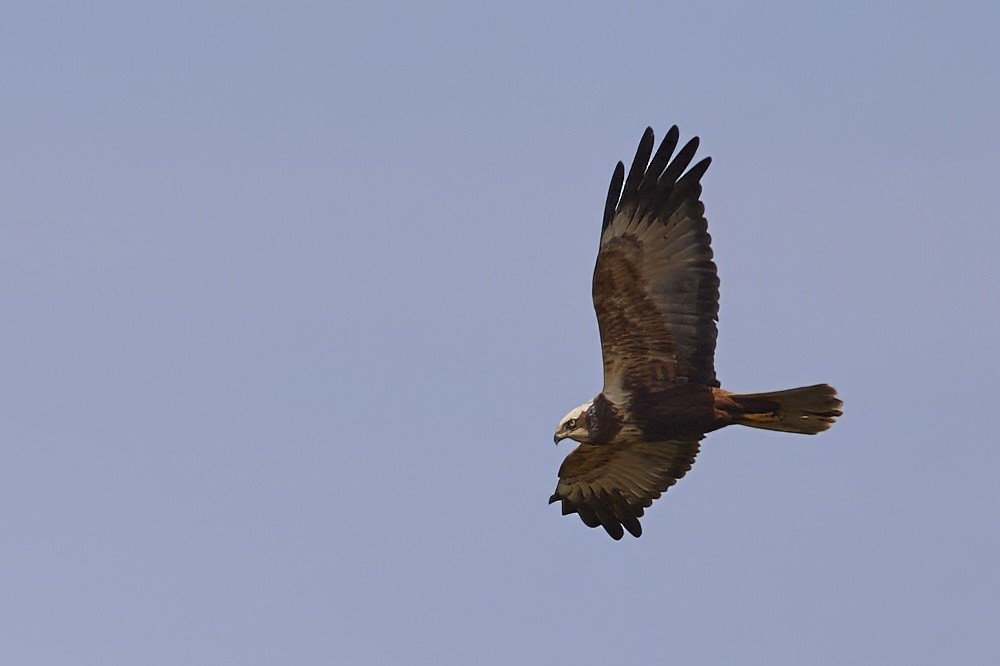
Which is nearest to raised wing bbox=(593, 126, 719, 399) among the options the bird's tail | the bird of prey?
the bird of prey

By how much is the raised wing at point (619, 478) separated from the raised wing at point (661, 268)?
1.16 m

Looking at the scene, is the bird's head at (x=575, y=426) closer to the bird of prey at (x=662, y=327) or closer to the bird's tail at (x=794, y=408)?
the bird of prey at (x=662, y=327)

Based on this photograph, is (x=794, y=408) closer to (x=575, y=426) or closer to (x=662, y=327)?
(x=662, y=327)

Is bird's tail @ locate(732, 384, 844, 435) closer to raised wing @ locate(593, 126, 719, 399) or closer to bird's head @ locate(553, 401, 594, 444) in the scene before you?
raised wing @ locate(593, 126, 719, 399)

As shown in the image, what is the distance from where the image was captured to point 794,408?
1243cm

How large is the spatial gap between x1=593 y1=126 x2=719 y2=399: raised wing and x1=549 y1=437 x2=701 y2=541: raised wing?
116 cm

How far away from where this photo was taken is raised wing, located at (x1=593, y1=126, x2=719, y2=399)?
12.7 metres

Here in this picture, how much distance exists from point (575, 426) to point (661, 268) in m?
1.43

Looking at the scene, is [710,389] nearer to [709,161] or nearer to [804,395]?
[804,395]

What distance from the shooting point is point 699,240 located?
1266 cm

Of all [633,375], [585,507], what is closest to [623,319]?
[633,375]

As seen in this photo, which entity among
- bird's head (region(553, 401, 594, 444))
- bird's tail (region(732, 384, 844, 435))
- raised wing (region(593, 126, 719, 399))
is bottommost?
bird's tail (region(732, 384, 844, 435))

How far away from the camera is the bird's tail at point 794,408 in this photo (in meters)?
12.3

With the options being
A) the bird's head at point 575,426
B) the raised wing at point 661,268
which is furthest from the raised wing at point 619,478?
the raised wing at point 661,268
